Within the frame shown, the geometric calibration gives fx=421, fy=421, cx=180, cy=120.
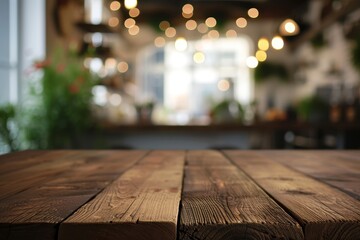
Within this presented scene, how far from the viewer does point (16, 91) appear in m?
3.83

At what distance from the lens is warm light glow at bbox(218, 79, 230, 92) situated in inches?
410

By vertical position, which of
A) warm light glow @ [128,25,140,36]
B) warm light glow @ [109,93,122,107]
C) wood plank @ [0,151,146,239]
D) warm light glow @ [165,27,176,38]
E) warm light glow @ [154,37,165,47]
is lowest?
wood plank @ [0,151,146,239]

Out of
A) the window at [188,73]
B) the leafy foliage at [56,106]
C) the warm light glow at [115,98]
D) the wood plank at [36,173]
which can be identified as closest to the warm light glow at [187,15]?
the warm light glow at [115,98]

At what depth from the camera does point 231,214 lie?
670 mm

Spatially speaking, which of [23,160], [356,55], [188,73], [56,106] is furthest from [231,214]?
[188,73]

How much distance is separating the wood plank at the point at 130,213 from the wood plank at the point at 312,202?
0.65 ft

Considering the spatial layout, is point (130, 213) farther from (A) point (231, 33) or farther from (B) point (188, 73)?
(B) point (188, 73)

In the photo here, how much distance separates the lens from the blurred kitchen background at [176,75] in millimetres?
3428

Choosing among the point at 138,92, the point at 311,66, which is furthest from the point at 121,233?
the point at 138,92

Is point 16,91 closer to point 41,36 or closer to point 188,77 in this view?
point 41,36

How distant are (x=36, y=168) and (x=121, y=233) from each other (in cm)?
67

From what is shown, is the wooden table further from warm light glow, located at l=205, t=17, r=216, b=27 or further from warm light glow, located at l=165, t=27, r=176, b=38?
warm light glow, located at l=165, t=27, r=176, b=38

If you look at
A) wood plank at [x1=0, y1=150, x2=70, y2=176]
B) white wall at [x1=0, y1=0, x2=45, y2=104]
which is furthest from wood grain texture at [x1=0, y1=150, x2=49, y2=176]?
white wall at [x1=0, y1=0, x2=45, y2=104]

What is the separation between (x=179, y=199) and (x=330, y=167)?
649mm
